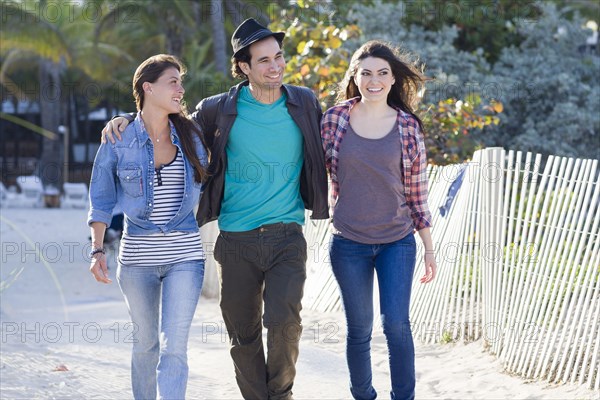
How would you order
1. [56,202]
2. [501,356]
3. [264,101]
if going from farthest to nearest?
[56,202] → [501,356] → [264,101]

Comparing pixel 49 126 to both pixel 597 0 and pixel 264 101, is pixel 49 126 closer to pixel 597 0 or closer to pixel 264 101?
pixel 597 0

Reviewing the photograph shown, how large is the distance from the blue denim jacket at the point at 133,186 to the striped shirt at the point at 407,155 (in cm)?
66

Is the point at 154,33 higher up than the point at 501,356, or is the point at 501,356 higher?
the point at 154,33

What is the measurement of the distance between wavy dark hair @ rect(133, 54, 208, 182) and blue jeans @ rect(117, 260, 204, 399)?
0.45 m

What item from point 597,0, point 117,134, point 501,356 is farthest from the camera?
point 597,0

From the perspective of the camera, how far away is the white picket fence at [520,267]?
5.54 metres

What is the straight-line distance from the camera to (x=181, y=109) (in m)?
4.42

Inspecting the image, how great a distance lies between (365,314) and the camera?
14.9 feet

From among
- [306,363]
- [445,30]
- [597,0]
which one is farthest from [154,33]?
[306,363]

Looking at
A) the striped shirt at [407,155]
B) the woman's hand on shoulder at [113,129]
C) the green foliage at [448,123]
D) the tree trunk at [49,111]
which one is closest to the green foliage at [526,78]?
the green foliage at [448,123]

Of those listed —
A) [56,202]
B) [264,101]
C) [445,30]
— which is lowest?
[56,202]

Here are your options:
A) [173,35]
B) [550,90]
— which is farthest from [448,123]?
[173,35]

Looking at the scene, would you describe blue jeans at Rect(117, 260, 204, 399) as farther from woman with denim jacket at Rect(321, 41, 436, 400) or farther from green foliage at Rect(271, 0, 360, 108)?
green foliage at Rect(271, 0, 360, 108)

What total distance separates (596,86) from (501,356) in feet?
25.8
